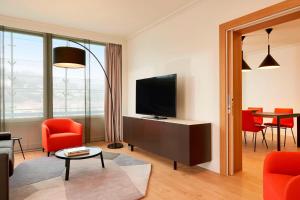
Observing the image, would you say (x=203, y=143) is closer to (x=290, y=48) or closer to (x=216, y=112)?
(x=216, y=112)

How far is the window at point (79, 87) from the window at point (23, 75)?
33 cm

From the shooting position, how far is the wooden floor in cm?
235

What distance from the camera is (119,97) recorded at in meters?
5.35

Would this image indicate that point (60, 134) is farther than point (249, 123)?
No

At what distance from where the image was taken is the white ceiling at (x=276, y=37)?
14.1 ft

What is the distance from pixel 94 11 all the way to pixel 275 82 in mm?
5352

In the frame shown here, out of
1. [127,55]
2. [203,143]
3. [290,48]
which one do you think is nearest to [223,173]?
[203,143]

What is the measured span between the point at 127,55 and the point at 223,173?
3.78 meters

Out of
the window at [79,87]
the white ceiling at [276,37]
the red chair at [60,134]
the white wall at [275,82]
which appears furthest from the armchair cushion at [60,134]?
the white wall at [275,82]

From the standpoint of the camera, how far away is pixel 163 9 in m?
3.75

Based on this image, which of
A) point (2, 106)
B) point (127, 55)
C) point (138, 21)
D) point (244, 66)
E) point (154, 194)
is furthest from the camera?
point (127, 55)

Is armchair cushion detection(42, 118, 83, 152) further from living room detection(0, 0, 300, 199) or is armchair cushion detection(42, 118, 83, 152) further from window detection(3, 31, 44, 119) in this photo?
window detection(3, 31, 44, 119)

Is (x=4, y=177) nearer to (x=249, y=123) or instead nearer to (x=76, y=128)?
(x=76, y=128)

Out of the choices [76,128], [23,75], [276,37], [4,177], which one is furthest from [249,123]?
[23,75]
